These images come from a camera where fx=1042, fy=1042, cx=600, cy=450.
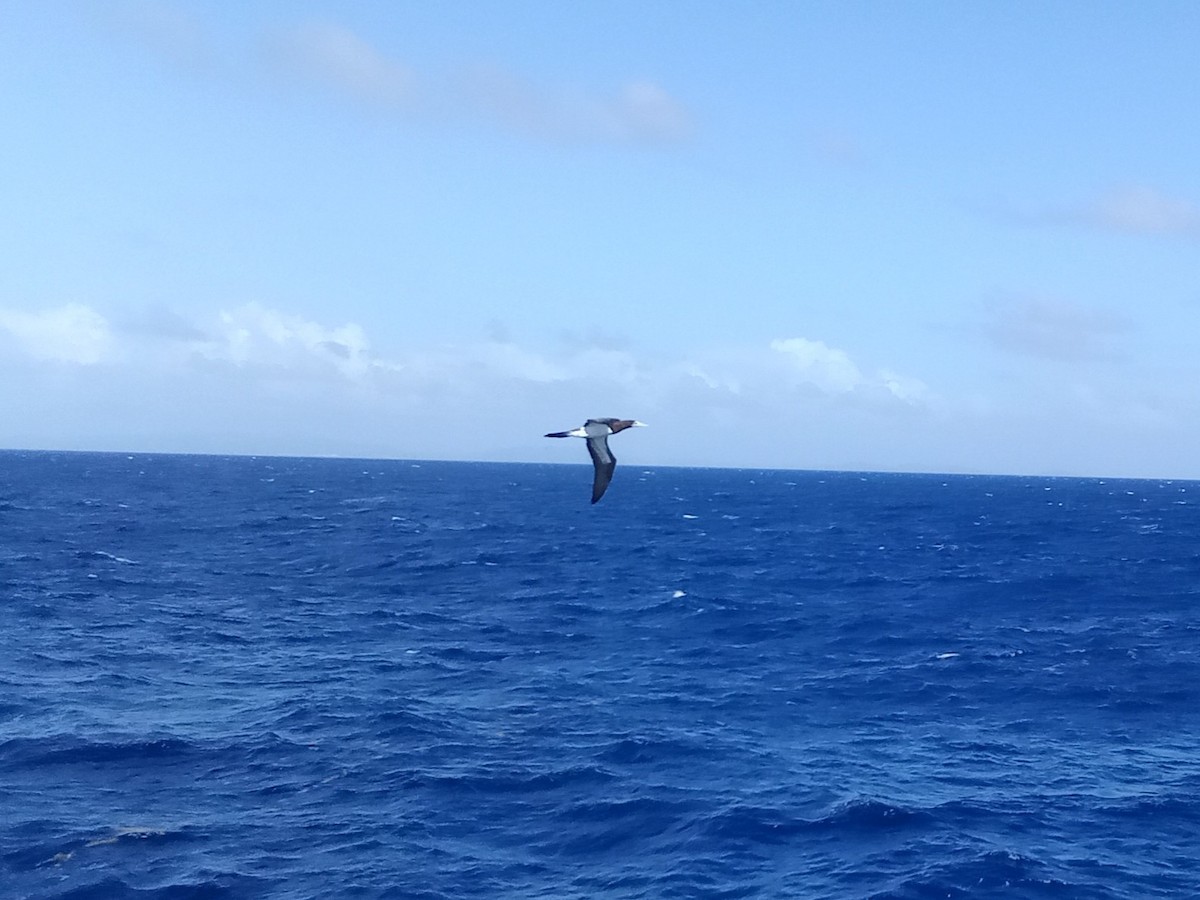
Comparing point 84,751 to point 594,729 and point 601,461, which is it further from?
point 601,461

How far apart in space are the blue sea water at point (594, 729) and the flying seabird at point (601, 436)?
1252 centimetres

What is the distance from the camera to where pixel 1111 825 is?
3281cm

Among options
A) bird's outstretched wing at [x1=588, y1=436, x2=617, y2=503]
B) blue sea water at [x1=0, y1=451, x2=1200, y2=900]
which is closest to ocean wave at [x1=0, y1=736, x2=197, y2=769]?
blue sea water at [x1=0, y1=451, x2=1200, y2=900]

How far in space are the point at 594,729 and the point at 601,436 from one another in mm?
19693

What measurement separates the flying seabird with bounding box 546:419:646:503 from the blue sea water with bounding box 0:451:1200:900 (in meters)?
12.5

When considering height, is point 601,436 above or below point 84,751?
above

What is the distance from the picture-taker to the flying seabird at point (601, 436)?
24019 millimetres

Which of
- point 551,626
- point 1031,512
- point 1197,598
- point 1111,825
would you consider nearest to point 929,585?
point 1197,598

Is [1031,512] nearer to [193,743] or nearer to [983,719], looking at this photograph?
[983,719]

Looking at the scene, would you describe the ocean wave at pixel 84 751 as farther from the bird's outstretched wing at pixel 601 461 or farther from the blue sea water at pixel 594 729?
the bird's outstretched wing at pixel 601 461

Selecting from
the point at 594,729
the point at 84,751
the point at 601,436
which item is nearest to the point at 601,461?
the point at 601,436

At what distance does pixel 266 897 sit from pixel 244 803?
6666 millimetres

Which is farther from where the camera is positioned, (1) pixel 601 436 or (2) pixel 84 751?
(2) pixel 84 751

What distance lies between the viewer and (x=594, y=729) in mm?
41406
